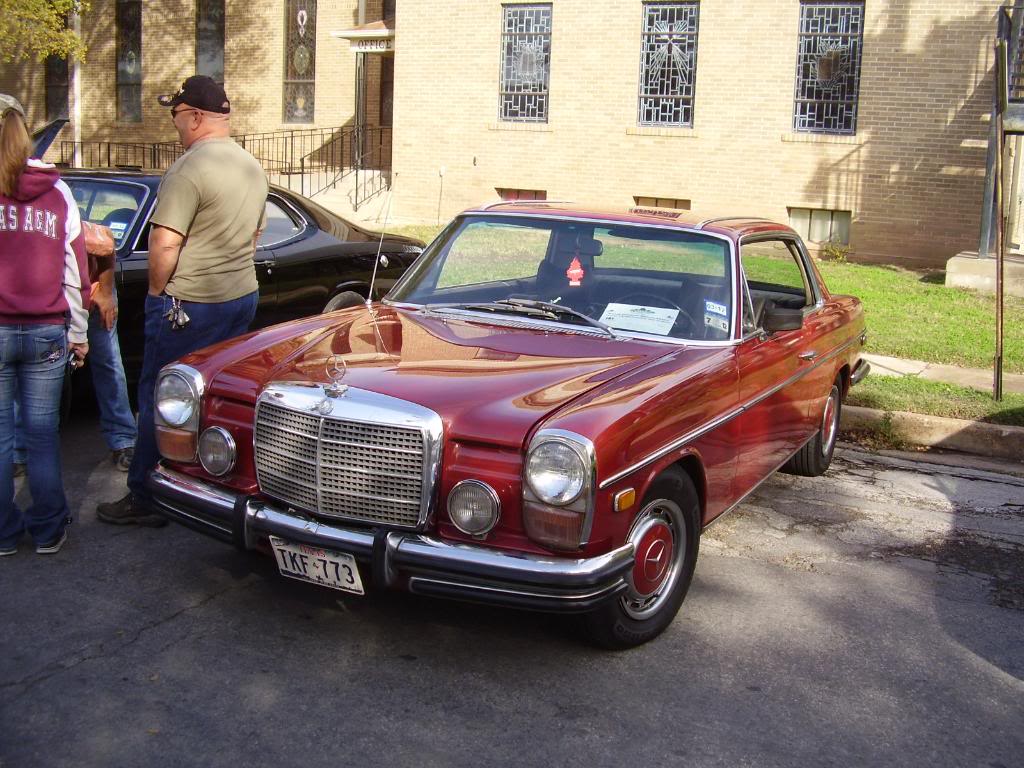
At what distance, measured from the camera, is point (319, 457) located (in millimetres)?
3840

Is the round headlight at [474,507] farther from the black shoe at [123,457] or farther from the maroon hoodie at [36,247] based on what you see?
the black shoe at [123,457]

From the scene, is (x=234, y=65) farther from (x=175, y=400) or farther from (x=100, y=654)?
(x=100, y=654)

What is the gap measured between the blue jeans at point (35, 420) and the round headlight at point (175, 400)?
64 centimetres

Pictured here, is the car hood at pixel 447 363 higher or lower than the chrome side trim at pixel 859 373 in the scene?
higher

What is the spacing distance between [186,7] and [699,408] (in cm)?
2339

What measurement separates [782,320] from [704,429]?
940 mm

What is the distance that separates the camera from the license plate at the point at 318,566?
3.77 metres

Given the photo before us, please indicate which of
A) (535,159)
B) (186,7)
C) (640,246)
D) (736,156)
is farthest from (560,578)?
(186,7)

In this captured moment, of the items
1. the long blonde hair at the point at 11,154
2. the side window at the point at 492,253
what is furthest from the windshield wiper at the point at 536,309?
the long blonde hair at the point at 11,154

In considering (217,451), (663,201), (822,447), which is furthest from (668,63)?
(217,451)

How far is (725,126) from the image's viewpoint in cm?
1745

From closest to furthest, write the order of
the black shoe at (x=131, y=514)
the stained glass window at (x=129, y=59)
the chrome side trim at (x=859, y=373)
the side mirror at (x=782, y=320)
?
the side mirror at (x=782, y=320) < the black shoe at (x=131, y=514) < the chrome side trim at (x=859, y=373) < the stained glass window at (x=129, y=59)

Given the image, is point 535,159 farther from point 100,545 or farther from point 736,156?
point 100,545

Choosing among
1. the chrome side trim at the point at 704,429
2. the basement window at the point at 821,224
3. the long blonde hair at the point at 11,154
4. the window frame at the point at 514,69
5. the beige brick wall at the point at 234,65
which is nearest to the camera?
the chrome side trim at the point at 704,429
